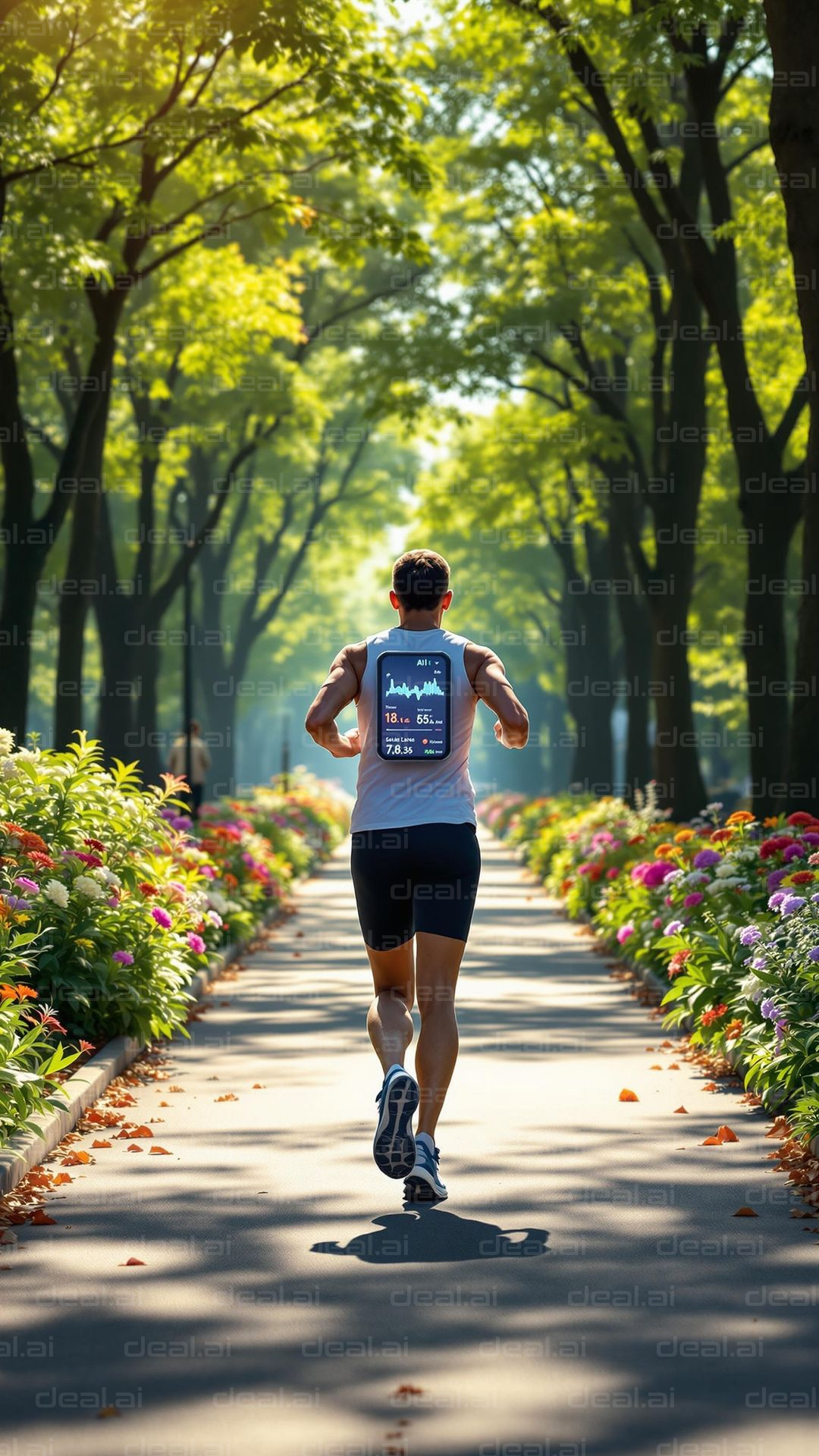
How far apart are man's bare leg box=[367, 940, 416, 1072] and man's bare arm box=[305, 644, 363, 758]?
2.36 ft

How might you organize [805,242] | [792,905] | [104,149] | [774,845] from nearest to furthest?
[792,905], [774,845], [805,242], [104,149]

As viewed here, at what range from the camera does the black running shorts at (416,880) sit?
654 cm

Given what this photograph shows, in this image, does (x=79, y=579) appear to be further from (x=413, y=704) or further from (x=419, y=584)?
(x=413, y=704)

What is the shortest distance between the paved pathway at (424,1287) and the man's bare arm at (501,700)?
64.3 inches

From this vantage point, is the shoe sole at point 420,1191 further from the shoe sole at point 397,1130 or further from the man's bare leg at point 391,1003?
the man's bare leg at point 391,1003

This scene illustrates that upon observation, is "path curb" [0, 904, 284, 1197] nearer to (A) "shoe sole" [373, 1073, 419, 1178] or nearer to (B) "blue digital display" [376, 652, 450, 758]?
(A) "shoe sole" [373, 1073, 419, 1178]

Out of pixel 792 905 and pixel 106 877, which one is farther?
pixel 106 877

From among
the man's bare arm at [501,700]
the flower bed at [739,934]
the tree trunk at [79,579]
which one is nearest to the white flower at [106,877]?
the flower bed at [739,934]

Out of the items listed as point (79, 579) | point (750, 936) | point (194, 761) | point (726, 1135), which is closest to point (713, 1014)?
point (750, 936)

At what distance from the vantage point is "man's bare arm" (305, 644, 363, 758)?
21.2 ft

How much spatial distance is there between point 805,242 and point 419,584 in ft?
23.1

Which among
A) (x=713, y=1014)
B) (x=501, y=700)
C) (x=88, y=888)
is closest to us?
(x=501, y=700)

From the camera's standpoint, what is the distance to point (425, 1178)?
261 inches

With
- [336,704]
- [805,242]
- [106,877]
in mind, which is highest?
[805,242]
